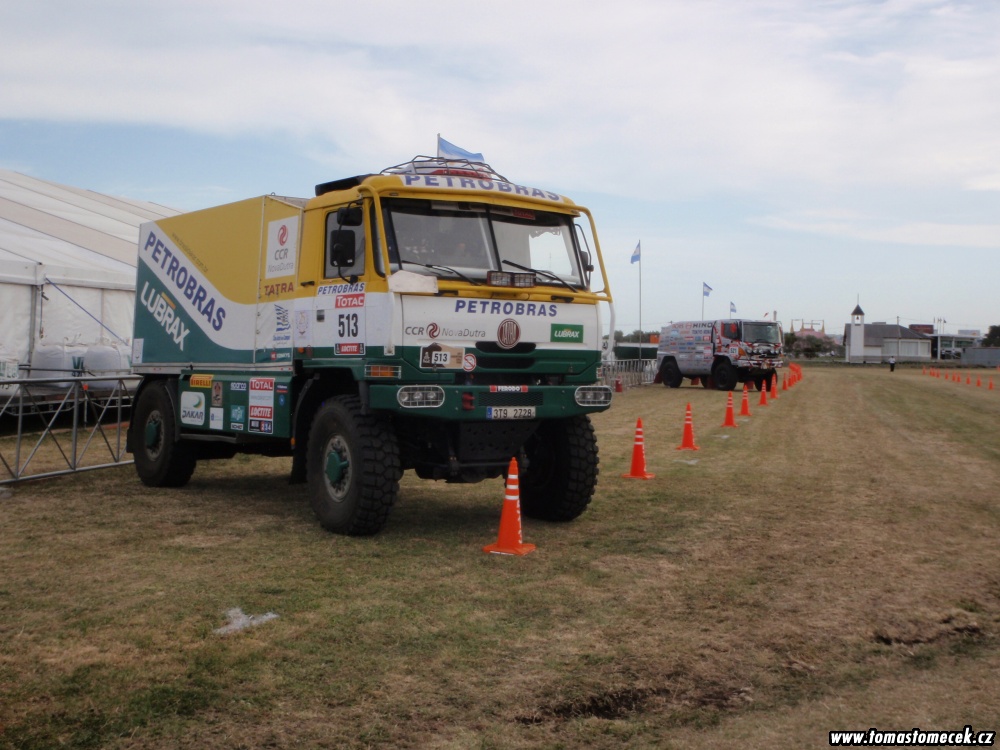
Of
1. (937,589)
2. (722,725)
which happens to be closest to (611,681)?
(722,725)

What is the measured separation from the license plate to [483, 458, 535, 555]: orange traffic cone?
503mm

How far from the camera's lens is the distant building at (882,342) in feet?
363

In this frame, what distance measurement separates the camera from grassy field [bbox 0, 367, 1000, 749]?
4.39 meters

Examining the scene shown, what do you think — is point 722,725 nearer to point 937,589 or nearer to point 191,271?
point 937,589

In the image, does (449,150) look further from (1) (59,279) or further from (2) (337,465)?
(1) (59,279)

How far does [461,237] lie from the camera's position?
8.47 metres

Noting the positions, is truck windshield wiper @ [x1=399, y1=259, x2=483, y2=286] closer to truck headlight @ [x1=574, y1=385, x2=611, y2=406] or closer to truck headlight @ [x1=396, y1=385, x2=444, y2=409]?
truck headlight @ [x1=396, y1=385, x2=444, y2=409]

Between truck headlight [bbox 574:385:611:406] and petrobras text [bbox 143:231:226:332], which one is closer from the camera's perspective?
truck headlight [bbox 574:385:611:406]

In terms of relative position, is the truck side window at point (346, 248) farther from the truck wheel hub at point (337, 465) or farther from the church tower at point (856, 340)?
the church tower at point (856, 340)

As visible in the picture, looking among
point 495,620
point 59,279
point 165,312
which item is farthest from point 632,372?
point 495,620

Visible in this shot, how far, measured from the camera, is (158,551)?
7.74 m

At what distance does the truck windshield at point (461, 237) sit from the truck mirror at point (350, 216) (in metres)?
0.24

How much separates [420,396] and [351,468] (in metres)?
0.98

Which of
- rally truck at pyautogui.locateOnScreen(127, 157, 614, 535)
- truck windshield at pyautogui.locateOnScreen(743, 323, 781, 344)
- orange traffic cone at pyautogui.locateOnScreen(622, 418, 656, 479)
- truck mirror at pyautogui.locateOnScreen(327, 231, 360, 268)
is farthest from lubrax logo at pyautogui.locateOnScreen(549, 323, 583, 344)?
truck windshield at pyautogui.locateOnScreen(743, 323, 781, 344)
